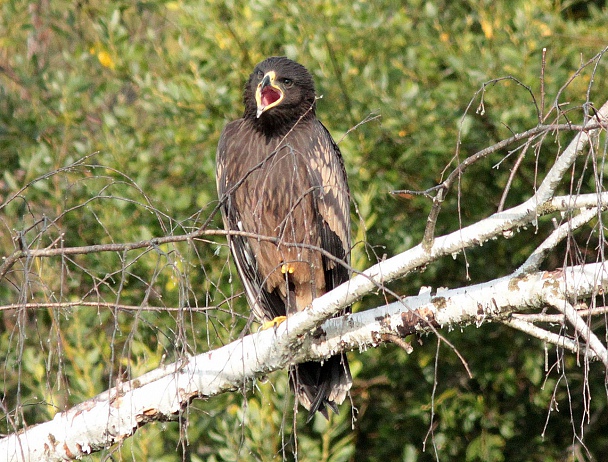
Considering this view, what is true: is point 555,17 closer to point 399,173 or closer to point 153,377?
point 399,173

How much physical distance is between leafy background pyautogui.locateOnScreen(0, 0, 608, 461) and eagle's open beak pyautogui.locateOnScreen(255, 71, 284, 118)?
0.78 metres

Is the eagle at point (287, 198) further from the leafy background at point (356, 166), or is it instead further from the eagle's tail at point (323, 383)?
the leafy background at point (356, 166)

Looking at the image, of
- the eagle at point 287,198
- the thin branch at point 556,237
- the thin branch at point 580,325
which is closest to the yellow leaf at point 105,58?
the eagle at point 287,198

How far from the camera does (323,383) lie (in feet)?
12.8

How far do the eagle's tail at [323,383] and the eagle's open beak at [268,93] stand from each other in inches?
46.1

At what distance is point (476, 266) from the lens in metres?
5.10

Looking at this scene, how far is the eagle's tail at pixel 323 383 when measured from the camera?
3873mm

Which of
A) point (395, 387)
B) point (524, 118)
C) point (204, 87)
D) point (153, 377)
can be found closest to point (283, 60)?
point (204, 87)

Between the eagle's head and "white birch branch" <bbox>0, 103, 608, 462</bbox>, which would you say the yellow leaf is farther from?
"white birch branch" <bbox>0, 103, 608, 462</bbox>

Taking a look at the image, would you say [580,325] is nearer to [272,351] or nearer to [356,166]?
[272,351]

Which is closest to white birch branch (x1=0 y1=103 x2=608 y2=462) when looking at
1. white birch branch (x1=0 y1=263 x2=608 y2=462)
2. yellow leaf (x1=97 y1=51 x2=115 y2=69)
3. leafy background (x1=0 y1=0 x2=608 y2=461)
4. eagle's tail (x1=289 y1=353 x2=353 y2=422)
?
white birch branch (x1=0 y1=263 x2=608 y2=462)

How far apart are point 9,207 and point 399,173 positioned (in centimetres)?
228

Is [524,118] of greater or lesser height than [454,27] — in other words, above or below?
below

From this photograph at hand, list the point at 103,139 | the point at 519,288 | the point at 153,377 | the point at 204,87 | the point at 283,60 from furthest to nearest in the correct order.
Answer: the point at 103,139 → the point at 204,87 → the point at 283,60 → the point at 153,377 → the point at 519,288
